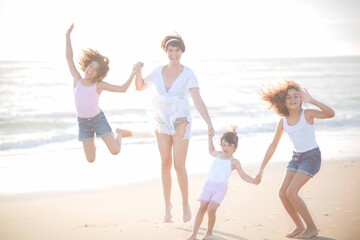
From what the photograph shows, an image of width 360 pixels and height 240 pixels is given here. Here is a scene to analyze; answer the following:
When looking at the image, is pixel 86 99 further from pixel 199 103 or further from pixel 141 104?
pixel 141 104

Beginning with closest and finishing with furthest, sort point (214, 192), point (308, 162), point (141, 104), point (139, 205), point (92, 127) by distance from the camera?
point (214, 192)
point (308, 162)
point (92, 127)
point (139, 205)
point (141, 104)

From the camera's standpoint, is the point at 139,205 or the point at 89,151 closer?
the point at 89,151

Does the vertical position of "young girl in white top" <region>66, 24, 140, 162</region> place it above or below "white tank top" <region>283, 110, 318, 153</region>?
above

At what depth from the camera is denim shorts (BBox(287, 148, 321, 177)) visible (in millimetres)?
6914

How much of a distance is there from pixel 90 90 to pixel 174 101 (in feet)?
2.95

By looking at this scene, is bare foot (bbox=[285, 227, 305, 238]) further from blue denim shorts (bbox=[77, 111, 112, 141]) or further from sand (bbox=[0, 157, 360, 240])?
blue denim shorts (bbox=[77, 111, 112, 141])

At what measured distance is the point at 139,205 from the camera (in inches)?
363

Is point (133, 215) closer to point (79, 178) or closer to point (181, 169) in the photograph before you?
point (181, 169)

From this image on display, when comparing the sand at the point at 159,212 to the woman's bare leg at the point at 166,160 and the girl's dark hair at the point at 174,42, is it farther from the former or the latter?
the girl's dark hair at the point at 174,42

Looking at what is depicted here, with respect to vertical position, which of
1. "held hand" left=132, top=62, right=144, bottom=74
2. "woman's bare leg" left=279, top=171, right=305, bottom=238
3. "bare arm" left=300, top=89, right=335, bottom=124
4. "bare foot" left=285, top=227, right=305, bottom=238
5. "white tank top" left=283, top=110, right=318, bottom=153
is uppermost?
"held hand" left=132, top=62, right=144, bottom=74

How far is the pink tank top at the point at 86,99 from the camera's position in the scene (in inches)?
283

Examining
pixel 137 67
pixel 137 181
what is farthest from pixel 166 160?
pixel 137 181

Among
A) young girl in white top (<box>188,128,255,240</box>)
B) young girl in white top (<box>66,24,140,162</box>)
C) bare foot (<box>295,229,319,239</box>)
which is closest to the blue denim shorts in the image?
young girl in white top (<box>66,24,140,162</box>)

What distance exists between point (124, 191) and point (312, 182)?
2.78 meters
